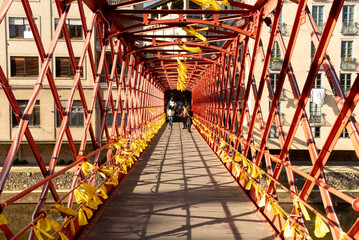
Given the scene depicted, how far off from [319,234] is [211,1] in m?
2.85

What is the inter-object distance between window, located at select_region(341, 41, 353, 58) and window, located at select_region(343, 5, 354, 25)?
128 cm

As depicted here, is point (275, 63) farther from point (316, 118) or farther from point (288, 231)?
point (288, 231)

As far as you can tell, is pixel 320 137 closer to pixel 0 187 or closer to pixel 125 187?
pixel 125 187

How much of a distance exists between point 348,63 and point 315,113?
11.7 feet

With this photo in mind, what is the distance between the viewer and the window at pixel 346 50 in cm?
2442

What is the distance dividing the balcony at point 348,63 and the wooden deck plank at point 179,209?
1823 centimetres

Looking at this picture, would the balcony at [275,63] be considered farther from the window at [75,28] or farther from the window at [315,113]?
the window at [75,28]

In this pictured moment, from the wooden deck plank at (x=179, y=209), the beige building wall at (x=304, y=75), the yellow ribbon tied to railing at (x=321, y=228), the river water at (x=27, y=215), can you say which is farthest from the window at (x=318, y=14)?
the yellow ribbon tied to railing at (x=321, y=228)

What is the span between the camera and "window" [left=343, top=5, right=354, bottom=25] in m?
25.3

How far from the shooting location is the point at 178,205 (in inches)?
226

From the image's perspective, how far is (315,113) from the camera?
24.5 m

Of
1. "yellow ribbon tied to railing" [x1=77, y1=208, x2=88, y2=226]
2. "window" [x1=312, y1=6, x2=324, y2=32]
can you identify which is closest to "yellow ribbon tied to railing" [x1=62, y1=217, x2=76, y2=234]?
"yellow ribbon tied to railing" [x1=77, y1=208, x2=88, y2=226]

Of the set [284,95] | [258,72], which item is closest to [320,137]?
[284,95]

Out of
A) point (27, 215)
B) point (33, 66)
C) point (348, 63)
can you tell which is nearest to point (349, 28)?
point (348, 63)
